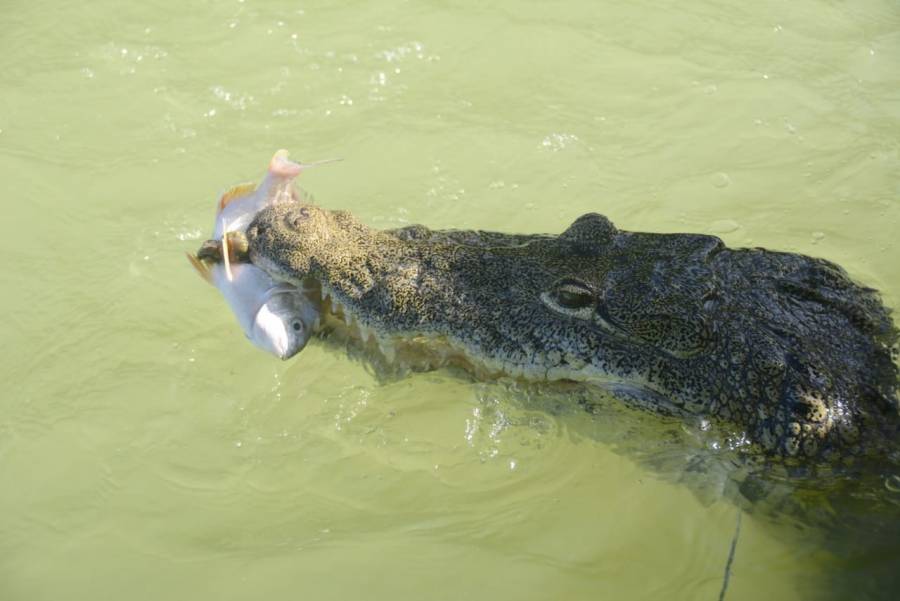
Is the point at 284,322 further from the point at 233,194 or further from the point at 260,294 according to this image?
the point at 233,194

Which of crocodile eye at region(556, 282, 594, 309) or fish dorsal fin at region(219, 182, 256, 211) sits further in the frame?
fish dorsal fin at region(219, 182, 256, 211)

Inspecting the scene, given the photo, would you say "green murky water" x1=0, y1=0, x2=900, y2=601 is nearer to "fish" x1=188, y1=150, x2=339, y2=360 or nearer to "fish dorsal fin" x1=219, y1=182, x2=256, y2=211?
"fish" x1=188, y1=150, x2=339, y2=360

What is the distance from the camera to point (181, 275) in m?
4.60

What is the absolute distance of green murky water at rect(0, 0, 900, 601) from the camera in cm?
320

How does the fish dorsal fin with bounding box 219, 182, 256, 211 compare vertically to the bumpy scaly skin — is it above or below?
above

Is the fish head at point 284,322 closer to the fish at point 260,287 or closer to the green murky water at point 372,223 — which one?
the fish at point 260,287

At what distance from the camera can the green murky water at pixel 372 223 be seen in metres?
3.20

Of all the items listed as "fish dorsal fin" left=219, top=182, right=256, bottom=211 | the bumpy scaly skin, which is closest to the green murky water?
the bumpy scaly skin

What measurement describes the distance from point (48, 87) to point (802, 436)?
5.37m

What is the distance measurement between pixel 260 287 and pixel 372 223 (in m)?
1.68

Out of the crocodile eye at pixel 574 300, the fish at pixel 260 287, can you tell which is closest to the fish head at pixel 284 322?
the fish at pixel 260 287

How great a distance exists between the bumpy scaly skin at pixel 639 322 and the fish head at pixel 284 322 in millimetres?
89

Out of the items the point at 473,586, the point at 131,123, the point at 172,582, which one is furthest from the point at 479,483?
the point at 131,123

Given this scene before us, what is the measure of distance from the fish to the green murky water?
15.1 inches
